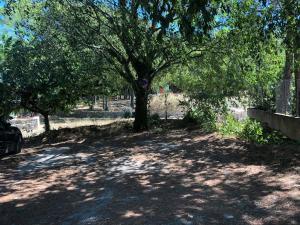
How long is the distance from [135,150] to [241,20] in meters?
4.84

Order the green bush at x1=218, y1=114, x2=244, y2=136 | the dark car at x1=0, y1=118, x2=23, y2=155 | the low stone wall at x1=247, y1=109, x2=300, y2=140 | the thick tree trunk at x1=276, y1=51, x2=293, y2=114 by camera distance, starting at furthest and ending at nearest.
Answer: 1. the green bush at x1=218, y1=114, x2=244, y2=136
2. the thick tree trunk at x1=276, y1=51, x2=293, y2=114
3. the dark car at x1=0, y1=118, x2=23, y2=155
4. the low stone wall at x1=247, y1=109, x2=300, y2=140

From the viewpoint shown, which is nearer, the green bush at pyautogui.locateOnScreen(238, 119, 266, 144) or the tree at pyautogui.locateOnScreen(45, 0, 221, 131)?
the green bush at pyautogui.locateOnScreen(238, 119, 266, 144)

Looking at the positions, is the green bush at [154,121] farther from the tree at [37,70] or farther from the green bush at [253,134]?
the green bush at [253,134]

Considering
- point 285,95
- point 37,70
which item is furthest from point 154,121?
point 285,95

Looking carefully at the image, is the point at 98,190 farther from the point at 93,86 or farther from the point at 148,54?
the point at 93,86

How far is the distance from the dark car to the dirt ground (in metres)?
0.44

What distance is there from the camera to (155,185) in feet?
26.5

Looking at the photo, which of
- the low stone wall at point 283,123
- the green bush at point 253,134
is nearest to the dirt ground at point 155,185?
the green bush at point 253,134

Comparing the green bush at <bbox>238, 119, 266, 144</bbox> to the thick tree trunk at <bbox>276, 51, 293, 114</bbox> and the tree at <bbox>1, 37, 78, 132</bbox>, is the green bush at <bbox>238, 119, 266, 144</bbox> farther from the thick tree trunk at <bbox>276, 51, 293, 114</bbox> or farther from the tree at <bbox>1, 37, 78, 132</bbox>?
the tree at <bbox>1, 37, 78, 132</bbox>

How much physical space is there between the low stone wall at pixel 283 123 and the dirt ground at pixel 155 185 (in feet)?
4.07

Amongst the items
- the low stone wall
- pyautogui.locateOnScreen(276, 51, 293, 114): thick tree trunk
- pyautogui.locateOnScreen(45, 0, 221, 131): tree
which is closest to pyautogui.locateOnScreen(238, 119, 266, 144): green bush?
the low stone wall

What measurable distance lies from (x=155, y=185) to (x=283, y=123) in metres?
6.90

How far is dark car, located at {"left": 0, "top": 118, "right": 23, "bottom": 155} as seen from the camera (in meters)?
13.1

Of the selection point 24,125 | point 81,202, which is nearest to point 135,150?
point 81,202
